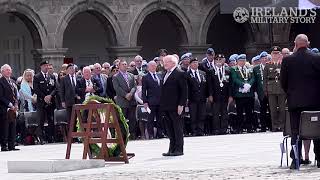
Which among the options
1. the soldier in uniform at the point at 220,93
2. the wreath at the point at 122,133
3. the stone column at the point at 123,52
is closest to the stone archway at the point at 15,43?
the stone column at the point at 123,52

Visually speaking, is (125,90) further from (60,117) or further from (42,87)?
(42,87)

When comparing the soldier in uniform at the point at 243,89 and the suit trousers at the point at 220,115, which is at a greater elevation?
the soldier in uniform at the point at 243,89

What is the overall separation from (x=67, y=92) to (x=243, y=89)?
4317 millimetres

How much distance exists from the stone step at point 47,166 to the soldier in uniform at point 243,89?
9.23 meters

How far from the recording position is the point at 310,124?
15.1 meters

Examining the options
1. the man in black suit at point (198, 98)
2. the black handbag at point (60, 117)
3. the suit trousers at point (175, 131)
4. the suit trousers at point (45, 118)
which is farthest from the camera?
the man in black suit at point (198, 98)

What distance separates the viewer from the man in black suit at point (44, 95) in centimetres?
2464

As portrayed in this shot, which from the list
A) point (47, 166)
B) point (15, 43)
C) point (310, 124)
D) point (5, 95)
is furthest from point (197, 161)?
point (15, 43)

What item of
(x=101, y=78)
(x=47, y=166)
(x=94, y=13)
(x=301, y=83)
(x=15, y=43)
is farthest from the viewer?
(x=15, y=43)

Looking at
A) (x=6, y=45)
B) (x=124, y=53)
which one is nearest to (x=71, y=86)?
(x=124, y=53)

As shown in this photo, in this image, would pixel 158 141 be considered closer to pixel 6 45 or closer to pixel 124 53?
pixel 124 53

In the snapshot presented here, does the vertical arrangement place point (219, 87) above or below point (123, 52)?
below

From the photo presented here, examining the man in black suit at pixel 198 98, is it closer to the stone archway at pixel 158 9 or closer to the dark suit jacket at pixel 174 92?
the dark suit jacket at pixel 174 92

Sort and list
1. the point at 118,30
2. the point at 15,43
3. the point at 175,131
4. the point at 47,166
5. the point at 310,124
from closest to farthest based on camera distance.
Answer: the point at 310,124, the point at 47,166, the point at 175,131, the point at 118,30, the point at 15,43
